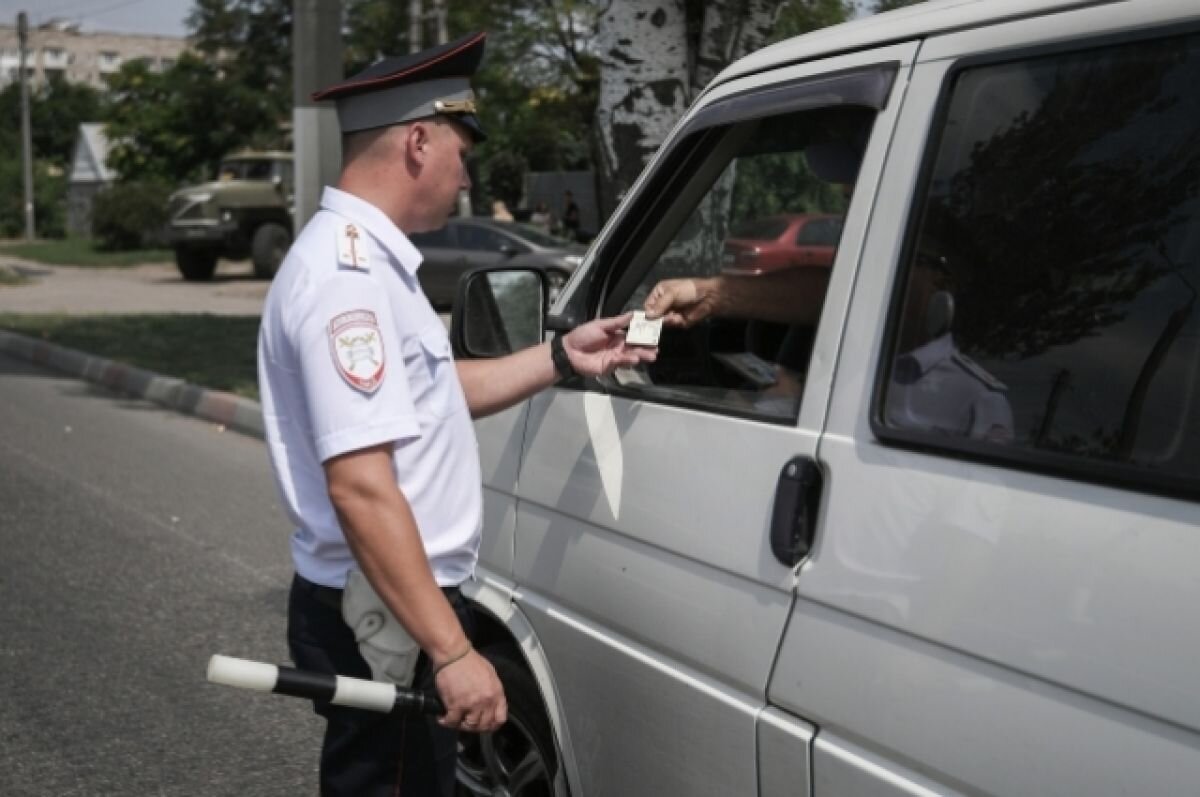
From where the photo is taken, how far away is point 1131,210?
209cm

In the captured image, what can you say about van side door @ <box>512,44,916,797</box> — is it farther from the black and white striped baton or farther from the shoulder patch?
the shoulder patch

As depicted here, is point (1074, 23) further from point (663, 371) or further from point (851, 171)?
point (663, 371)

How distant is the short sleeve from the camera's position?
2.45m

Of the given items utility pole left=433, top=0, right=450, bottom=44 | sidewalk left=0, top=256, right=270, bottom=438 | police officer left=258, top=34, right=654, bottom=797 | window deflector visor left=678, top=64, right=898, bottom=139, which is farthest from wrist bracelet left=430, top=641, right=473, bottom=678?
utility pole left=433, top=0, right=450, bottom=44

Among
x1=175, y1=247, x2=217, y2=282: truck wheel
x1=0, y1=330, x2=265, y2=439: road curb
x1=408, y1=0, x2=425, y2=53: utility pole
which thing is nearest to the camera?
x1=0, y1=330, x2=265, y2=439: road curb

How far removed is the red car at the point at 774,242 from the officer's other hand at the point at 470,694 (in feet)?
3.15

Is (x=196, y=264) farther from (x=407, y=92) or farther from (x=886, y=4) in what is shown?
(x=407, y=92)

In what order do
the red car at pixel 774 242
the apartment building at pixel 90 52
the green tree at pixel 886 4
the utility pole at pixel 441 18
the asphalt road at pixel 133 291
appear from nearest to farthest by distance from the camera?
the red car at pixel 774 242
the green tree at pixel 886 4
the asphalt road at pixel 133 291
the utility pole at pixel 441 18
the apartment building at pixel 90 52

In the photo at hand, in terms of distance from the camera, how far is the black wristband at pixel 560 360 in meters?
3.07

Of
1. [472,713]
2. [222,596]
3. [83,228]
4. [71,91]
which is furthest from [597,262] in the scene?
[71,91]

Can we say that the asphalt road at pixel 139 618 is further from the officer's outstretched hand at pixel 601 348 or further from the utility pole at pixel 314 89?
the utility pole at pixel 314 89

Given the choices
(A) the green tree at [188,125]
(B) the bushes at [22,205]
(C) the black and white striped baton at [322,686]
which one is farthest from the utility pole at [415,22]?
(B) the bushes at [22,205]

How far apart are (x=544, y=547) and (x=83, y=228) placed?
187ft

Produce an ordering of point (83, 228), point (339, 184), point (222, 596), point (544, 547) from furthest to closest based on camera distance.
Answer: point (83, 228)
point (222, 596)
point (544, 547)
point (339, 184)
